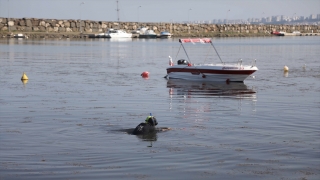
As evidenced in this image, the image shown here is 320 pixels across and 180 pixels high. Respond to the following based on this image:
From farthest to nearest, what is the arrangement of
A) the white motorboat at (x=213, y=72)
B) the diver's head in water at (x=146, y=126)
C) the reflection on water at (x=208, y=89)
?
the white motorboat at (x=213, y=72) < the reflection on water at (x=208, y=89) < the diver's head in water at (x=146, y=126)

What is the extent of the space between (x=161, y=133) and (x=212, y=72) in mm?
20682

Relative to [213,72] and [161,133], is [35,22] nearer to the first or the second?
[213,72]

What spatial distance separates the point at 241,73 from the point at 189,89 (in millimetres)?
4860

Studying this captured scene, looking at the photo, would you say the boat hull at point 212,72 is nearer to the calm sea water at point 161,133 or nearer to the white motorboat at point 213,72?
the white motorboat at point 213,72

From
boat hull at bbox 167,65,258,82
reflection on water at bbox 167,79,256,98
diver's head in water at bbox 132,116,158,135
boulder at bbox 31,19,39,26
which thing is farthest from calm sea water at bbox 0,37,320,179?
boulder at bbox 31,19,39,26

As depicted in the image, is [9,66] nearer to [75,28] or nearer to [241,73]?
[241,73]

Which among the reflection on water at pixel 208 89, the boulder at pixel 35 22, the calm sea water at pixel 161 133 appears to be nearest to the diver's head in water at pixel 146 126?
the calm sea water at pixel 161 133

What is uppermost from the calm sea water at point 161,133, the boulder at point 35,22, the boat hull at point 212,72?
the boulder at point 35,22

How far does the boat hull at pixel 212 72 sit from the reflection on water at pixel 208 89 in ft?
1.72

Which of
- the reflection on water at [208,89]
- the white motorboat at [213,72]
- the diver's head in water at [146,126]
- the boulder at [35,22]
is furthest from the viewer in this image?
the boulder at [35,22]

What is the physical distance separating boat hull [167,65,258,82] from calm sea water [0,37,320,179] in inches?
47.0

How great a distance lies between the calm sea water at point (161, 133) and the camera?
55.1ft

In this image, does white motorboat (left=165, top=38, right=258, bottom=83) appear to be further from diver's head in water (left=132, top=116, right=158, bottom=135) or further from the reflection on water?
diver's head in water (left=132, top=116, right=158, bottom=135)

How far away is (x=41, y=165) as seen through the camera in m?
16.9
